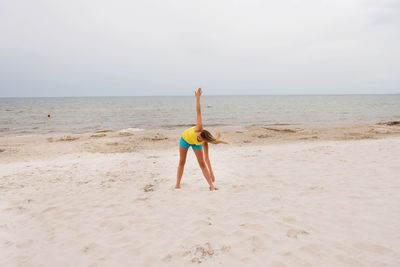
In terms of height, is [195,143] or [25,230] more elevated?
[195,143]

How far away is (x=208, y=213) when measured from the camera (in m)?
4.11

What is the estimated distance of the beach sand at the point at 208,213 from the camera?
298 cm

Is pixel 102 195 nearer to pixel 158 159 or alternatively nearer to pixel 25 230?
pixel 25 230

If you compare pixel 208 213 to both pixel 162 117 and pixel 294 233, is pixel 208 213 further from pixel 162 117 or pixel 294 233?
pixel 162 117

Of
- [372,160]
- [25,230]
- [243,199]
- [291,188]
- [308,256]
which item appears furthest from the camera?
[372,160]

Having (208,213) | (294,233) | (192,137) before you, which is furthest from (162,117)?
(294,233)

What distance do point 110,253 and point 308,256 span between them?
2652 millimetres

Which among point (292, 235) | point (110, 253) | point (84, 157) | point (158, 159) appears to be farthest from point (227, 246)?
point (84, 157)

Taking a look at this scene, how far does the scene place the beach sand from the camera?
2.98 metres

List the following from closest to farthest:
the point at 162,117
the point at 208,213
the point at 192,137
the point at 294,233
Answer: the point at 294,233
the point at 208,213
the point at 192,137
the point at 162,117

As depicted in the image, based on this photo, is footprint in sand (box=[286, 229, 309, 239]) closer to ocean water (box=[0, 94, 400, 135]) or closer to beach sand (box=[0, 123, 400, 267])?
beach sand (box=[0, 123, 400, 267])

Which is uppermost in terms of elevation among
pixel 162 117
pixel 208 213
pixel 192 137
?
pixel 192 137

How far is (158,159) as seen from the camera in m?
8.66

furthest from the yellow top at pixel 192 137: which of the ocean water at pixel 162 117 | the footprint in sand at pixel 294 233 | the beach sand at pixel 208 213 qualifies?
the ocean water at pixel 162 117
